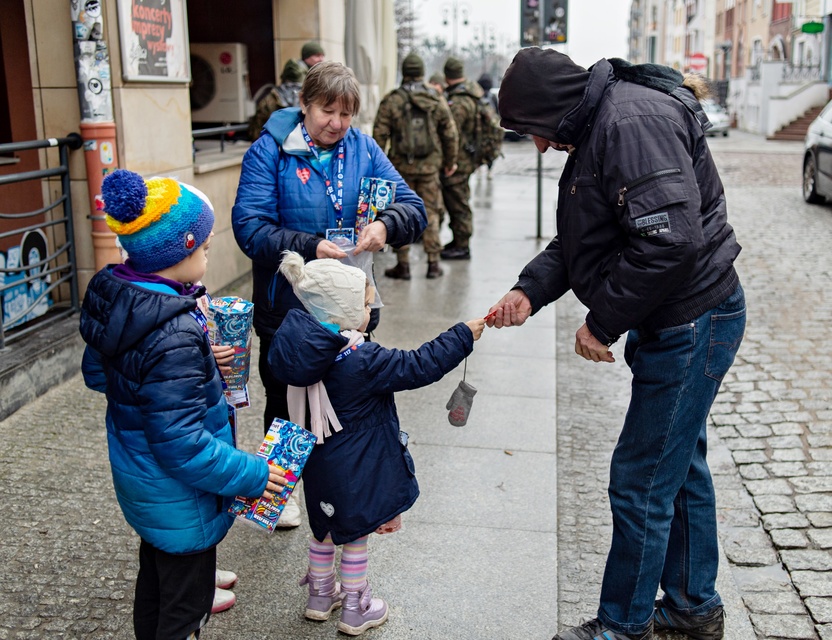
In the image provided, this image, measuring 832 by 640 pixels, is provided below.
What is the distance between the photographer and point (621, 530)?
302 centimetres

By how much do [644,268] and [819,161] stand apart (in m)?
12.6

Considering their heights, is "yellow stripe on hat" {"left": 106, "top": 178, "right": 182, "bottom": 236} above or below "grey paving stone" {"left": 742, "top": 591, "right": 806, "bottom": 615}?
above

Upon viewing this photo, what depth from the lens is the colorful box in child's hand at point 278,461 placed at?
2.71m

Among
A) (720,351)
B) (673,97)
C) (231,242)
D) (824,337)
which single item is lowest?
(824,337)

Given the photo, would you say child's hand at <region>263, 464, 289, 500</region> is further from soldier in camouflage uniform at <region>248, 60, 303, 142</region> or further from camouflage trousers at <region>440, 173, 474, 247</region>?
camouflage trousers at <region>440, 173, 474, 247</region>

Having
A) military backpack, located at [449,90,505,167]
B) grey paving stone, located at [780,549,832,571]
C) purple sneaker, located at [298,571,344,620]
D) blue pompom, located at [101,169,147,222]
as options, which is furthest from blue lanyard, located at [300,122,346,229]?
military backpack, located at [449,90,505,167]

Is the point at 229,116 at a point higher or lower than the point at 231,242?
higher

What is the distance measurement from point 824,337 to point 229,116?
6.85 meters

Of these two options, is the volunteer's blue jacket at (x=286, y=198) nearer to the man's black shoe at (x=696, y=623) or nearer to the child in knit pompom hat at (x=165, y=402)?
the child in knit pompom hat at (x=165, y=402)

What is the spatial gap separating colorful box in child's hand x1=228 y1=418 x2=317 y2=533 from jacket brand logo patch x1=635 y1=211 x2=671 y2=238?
1134 mm

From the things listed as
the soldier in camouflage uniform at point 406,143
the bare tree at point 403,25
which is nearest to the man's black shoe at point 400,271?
the soldier in camouflage uniform at point 406,143

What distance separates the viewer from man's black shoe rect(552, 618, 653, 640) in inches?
120

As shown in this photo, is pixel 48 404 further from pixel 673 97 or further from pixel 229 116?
pixel 229 116

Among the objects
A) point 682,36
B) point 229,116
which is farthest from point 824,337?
point 682,36
